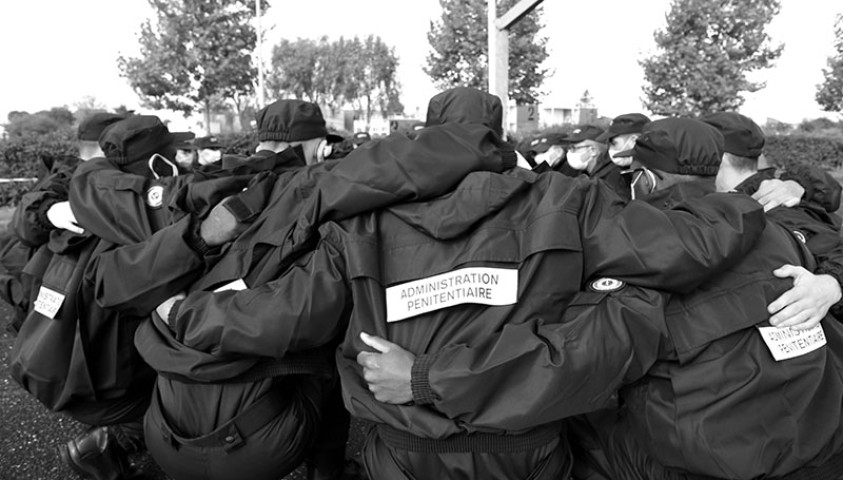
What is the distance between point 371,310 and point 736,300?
116 centimetres

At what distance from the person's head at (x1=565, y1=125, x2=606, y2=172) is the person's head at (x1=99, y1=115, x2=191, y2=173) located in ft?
11.1

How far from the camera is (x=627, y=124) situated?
4.62m

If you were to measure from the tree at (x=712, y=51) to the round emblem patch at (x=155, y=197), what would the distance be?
2794cm

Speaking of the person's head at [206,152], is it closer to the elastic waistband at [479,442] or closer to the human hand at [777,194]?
the human hand at [777,194]

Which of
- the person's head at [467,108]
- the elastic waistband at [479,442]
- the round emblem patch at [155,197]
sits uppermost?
the person's head at [467,108]

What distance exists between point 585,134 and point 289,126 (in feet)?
10.3

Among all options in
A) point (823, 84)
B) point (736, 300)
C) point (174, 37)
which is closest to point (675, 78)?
point (823, 84)

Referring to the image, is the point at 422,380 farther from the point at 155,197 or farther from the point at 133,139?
the point at 133,139

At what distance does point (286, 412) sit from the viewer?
262 cm

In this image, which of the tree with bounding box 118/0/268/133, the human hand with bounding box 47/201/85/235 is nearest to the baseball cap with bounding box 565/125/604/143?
the human hand with bounding box 47/201/85/235

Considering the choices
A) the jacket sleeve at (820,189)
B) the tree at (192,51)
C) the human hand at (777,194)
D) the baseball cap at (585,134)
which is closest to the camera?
the human hand at (777,194)

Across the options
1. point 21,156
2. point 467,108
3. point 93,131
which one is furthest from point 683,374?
point 21,156

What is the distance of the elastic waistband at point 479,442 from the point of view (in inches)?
79.8

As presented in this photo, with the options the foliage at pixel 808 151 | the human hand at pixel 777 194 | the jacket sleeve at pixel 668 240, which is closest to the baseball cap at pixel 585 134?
the human hand at pixel 777 194
